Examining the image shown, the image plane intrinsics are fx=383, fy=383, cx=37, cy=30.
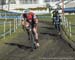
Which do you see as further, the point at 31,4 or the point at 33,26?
the point at 31,4

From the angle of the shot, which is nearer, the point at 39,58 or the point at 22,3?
the point at 39,58

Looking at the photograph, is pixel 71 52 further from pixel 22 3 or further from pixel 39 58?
pixel 22 3

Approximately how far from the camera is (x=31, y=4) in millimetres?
106188

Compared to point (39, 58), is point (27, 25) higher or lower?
higher

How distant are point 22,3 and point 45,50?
9199 cm

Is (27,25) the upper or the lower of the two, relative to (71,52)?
upper

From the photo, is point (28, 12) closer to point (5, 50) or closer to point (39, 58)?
point (5, 50)

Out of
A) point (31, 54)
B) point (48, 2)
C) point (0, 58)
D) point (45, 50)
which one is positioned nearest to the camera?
point (0, 58)

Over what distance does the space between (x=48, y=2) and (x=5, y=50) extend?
292ft

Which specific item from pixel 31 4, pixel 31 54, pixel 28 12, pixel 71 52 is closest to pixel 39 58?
pixel 31 54

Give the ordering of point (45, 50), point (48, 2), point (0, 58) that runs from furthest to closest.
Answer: point (48, 2), point (45, 50), point (0, 58)

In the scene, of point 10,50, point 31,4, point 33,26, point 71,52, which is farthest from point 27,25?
point 31,4

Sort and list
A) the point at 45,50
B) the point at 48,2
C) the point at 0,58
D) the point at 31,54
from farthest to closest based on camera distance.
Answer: the point at 48,2, the point at 45,50, the point at 31,54, the point at 0,58

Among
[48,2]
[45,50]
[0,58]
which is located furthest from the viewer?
[48,2]
